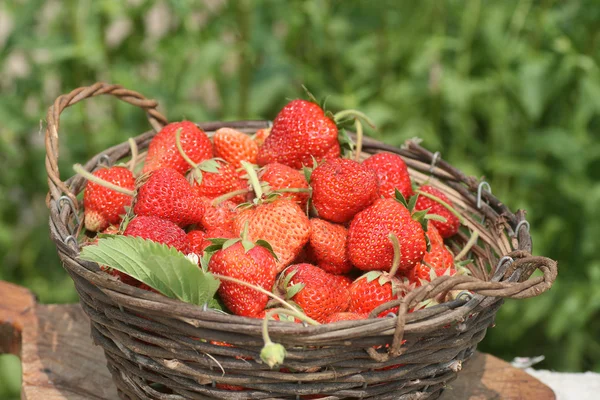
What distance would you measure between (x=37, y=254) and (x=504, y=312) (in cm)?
159

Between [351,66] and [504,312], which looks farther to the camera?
[351,66]

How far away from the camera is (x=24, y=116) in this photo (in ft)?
7.55

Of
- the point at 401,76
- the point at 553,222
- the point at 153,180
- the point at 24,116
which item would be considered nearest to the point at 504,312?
the point at 553,222

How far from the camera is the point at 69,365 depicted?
148cm

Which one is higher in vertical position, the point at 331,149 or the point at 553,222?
the point at 331,149

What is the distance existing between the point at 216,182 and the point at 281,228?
22 cm

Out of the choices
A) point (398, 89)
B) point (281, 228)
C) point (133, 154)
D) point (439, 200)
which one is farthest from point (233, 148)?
point (398, 89)

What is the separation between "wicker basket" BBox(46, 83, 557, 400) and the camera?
100 centimetres

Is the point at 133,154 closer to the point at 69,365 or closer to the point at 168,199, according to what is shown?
the point at 168,199

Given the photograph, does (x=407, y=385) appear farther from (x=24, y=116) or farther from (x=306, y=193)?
(x=24, y=116)

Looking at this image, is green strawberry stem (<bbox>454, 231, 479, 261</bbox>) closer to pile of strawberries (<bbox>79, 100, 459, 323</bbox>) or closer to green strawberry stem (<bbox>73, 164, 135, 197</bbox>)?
pile of strawberries (<bbox>79, 100, 459, 323</bbox>)

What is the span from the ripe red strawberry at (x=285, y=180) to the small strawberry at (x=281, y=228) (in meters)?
0.06

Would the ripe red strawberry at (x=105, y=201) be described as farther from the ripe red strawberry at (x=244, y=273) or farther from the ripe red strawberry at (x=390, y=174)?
the ripe red strawberry at (x=390, y=174)

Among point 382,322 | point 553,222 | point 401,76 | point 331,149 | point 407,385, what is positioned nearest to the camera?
point 382,322
